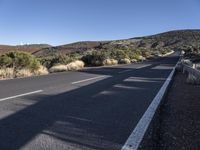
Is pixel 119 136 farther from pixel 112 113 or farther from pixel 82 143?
pixel 112 113

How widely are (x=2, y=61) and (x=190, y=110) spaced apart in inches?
675

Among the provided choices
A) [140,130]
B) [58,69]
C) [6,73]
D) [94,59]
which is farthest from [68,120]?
[94,59]

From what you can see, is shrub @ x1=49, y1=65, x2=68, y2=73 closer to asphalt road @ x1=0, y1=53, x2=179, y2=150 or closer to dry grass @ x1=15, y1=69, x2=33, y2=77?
dry grass @ x1=15, y1=69, x2=33, y2=77

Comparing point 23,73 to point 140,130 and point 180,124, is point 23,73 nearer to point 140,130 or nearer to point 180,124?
point 180,124

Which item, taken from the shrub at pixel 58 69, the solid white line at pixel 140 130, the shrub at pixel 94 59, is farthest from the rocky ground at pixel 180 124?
the shrub at pixel 94 59

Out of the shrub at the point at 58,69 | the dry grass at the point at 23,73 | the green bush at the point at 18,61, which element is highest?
the green bush at the point at 18,61

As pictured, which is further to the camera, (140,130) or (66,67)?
(66,67)

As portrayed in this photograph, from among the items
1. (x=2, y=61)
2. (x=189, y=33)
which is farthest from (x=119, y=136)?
(x=189, y=33)

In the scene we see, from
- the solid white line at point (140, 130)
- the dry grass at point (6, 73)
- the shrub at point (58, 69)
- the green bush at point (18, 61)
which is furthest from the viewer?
the shrub at point (58, 69)

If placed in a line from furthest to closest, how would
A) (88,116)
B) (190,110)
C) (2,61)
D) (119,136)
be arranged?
1. (2,61)
2. (190,110)
3. (88,116)
4. (119,136)

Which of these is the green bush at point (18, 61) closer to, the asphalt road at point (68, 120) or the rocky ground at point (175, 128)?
the asphalt road at point (68, 120)

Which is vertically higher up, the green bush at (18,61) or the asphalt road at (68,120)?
the green bush at (18,61)

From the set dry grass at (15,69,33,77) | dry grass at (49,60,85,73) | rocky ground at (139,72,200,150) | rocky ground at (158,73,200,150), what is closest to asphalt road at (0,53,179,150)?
rocky ground at (139,72,200,150)

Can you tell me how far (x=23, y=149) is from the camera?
519 cm
